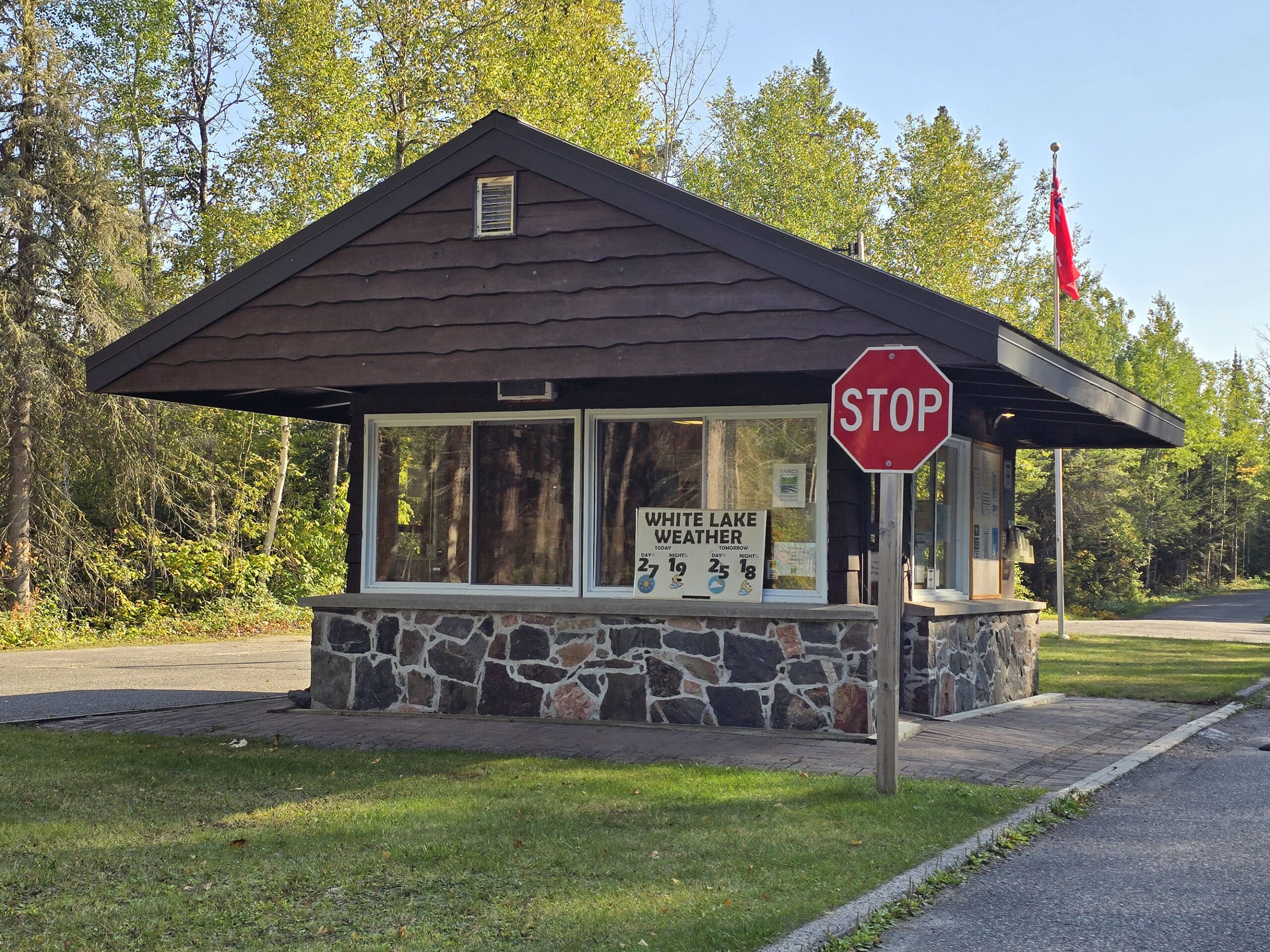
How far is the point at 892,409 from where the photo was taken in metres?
7.98

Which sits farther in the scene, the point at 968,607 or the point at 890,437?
the point at 968,607

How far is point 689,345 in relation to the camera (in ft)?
32.1

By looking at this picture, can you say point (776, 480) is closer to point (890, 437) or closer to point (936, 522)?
point (936, 522)

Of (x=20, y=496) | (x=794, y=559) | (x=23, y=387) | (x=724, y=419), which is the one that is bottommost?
(x=794, y=559)

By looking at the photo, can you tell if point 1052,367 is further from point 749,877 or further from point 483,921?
point 483,921

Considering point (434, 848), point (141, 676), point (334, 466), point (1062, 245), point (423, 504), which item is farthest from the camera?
point (334, 466)

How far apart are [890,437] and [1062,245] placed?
16710 millimetres

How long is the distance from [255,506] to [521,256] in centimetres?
1843

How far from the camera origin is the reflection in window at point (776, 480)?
10906 millimetres

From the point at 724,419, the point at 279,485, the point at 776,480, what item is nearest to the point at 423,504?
the point at 724,419

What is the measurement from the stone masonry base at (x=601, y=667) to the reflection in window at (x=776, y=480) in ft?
2.03

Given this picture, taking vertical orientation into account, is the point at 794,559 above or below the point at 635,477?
below

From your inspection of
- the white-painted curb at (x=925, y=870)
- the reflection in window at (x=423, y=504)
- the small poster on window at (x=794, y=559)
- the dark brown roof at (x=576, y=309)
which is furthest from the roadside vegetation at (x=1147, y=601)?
the dark brown roof at (x=576, y=309)

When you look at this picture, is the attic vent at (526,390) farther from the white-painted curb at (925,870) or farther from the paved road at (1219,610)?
the paved road at (1219,610)
